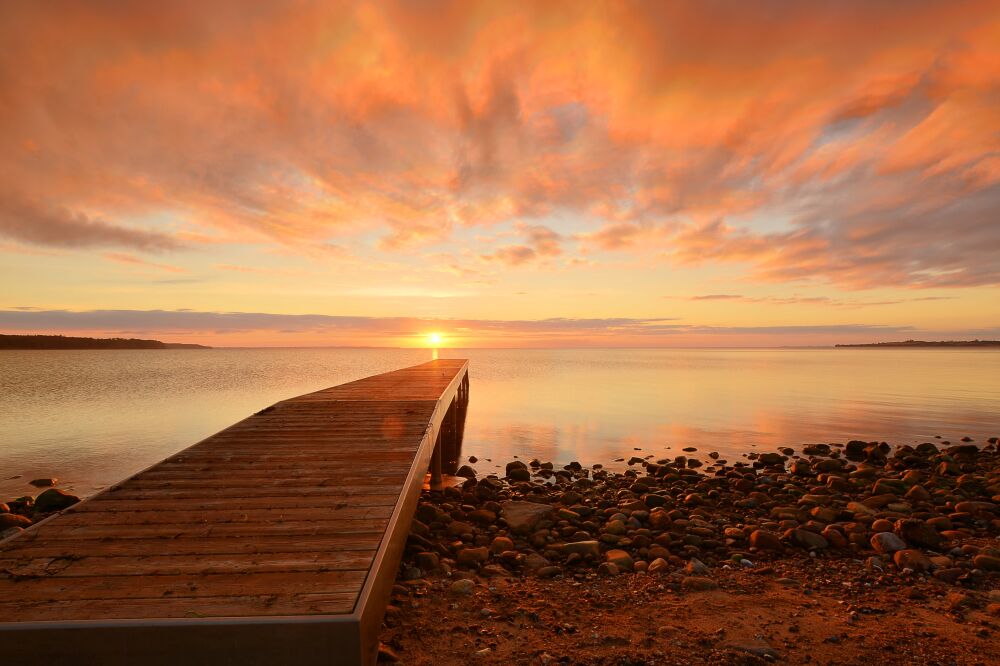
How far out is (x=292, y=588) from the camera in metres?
3.40

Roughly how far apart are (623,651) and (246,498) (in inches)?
155

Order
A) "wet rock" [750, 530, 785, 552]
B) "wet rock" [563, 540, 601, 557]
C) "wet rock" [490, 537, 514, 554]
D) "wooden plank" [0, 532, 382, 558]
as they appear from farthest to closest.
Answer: "wet rock" [750, 530, 785, 552] < "wet rock" [490, 537, 514, 554] < "wet rock" [563, 540, 601, 557] < "wooden plank" [0, 532, 382, 558]

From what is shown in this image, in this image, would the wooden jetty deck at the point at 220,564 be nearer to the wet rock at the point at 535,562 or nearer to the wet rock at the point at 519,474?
the wet rock at the point at 535,562

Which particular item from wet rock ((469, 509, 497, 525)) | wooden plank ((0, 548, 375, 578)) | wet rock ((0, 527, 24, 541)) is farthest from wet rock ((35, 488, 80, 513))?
wet rock ((469, 509, 497, 525))

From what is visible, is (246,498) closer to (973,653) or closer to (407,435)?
(407,435)

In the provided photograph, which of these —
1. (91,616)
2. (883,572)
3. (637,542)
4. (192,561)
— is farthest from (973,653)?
(91,616)

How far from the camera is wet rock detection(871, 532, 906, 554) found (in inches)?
268

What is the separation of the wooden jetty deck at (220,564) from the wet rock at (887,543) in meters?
6.39

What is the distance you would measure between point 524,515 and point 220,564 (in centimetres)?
518

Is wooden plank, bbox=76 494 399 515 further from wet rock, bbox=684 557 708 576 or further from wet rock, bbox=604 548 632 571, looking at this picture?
wet rock, bbox=684 557 708 576

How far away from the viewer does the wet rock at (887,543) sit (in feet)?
22.4

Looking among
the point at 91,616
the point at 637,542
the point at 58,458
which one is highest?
the point at 91,616

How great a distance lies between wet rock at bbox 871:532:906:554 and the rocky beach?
3cm

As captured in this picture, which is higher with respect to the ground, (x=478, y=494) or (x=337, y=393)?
(x=337, y=393)
